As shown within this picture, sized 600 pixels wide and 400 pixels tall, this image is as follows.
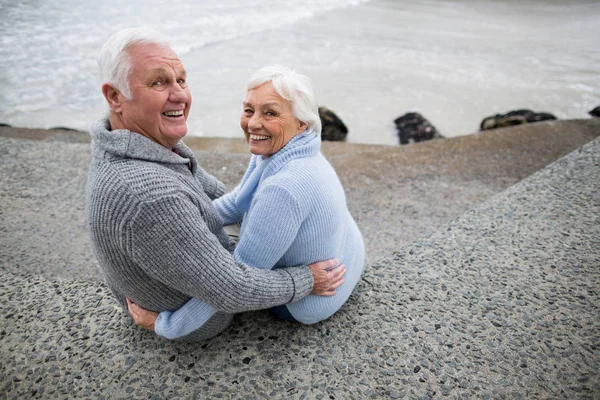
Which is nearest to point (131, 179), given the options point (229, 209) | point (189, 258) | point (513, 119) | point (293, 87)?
point (189, 258)

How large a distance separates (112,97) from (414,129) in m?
8.47

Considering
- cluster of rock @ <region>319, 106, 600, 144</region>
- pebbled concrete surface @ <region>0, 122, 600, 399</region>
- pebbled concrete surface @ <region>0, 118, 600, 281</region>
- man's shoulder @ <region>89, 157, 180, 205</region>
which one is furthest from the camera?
cluster of rock @ <region>319, 106, 600, 144</region>

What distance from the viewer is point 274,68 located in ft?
7.11

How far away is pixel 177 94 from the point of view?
1938 millimetres

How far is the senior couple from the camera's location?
1719 mm

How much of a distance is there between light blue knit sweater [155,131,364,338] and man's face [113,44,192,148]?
0.52 metres

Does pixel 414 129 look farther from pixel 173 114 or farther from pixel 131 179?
pixel 131 179

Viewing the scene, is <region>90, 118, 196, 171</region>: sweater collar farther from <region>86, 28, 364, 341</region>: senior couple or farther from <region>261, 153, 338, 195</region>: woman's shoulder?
<region>261, 153, 338, 195</region>: woman's shoulder

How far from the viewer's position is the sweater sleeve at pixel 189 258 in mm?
1680

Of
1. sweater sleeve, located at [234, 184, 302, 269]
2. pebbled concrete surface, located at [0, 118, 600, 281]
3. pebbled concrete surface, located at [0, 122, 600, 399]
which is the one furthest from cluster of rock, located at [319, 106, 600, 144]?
sweater sleeve, located at [234, 184, 302, 269]

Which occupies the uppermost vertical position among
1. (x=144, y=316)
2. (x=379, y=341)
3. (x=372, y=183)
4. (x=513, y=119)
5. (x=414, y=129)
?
(x=144, y=316)

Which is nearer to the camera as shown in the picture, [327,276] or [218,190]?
[327,276]

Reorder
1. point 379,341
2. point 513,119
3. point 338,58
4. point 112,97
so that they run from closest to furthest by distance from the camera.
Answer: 1. point 112,97
2. point 379,341
3. point 513,119
4. point 338,58

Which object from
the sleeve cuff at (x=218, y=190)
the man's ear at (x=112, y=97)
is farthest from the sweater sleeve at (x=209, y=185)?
the man's ear at (x=112, y=97)
